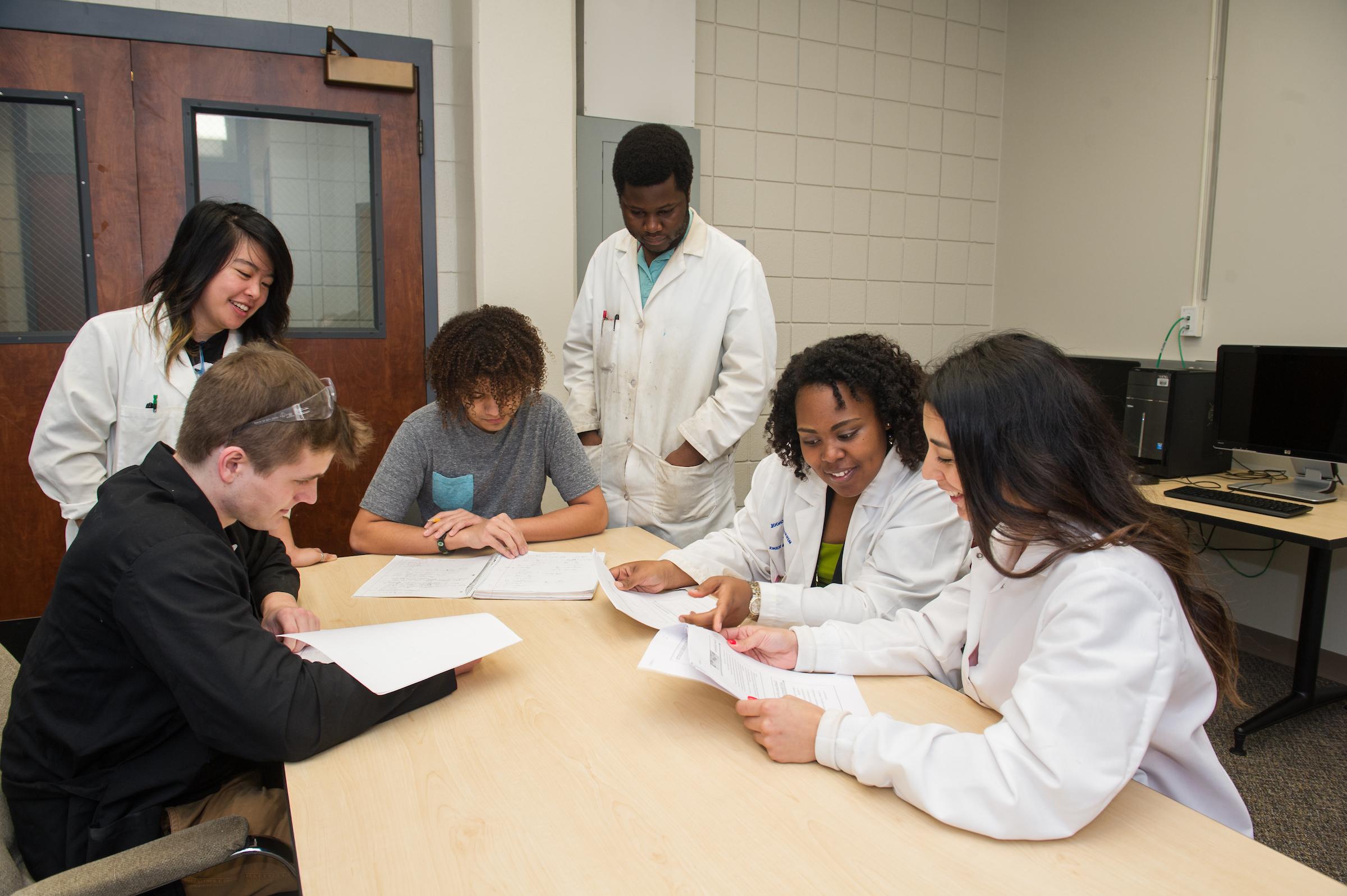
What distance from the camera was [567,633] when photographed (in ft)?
4.67

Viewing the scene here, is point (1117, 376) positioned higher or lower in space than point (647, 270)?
lower

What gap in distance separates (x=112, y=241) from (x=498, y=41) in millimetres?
1410

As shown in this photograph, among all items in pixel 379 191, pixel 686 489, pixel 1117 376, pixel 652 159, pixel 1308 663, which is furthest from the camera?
pixel 1117 376

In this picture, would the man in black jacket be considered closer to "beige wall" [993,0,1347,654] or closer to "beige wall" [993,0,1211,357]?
"beige wall" [993,0,1347,654]

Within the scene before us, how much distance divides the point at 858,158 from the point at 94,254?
304 cm

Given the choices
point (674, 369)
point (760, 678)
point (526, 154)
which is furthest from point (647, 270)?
point (760, 678)

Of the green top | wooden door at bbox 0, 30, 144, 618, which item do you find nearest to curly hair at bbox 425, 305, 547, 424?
Result: the green top

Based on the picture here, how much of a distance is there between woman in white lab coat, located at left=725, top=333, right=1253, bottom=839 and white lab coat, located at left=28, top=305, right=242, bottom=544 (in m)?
1.51

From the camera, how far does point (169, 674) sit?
998mm

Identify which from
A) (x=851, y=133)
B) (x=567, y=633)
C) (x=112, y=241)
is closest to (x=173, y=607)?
(x=567, y=633)

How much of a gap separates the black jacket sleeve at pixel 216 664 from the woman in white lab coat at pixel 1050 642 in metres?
0.54

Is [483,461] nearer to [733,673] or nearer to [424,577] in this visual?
[424,577]

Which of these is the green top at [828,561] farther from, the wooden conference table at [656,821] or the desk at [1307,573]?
the desk at [1307,573]

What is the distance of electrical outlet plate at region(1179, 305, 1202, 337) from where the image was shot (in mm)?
3275
